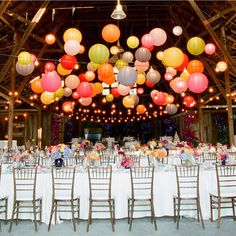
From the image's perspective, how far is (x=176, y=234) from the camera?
383 cm

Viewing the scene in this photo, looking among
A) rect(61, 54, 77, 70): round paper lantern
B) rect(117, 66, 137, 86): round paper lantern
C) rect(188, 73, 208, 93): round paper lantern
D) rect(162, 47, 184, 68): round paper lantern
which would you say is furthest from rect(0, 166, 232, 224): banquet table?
rect(61, 54, 77, 70): round paper lantern

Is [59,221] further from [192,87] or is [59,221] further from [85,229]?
[192,87]

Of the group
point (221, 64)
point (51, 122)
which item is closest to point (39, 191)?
point (221, 64)

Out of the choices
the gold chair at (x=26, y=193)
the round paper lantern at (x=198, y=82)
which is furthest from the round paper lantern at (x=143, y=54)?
the gold chair at (x=26, y=193)

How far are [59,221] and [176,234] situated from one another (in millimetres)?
1838

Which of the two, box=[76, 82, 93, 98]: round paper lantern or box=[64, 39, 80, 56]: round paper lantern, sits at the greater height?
box=[64, 39, 80, 56]: round paper lantern

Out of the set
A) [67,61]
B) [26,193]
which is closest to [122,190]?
[26,193]

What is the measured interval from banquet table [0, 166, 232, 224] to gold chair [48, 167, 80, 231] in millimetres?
103

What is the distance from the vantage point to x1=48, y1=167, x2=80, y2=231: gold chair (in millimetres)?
4148

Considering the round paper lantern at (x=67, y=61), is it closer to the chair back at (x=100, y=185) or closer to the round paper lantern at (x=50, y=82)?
the round paper lantern at (x=50, y=82)

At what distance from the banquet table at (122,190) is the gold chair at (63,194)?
0.10m

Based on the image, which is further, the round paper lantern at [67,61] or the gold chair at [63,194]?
the round paper lantern at [67,61]

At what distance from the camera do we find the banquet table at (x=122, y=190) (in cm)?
444

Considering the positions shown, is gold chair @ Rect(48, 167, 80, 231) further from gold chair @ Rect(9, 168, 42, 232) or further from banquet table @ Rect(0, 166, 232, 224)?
gold chair @ Rect(9, 168, 42, 232)
